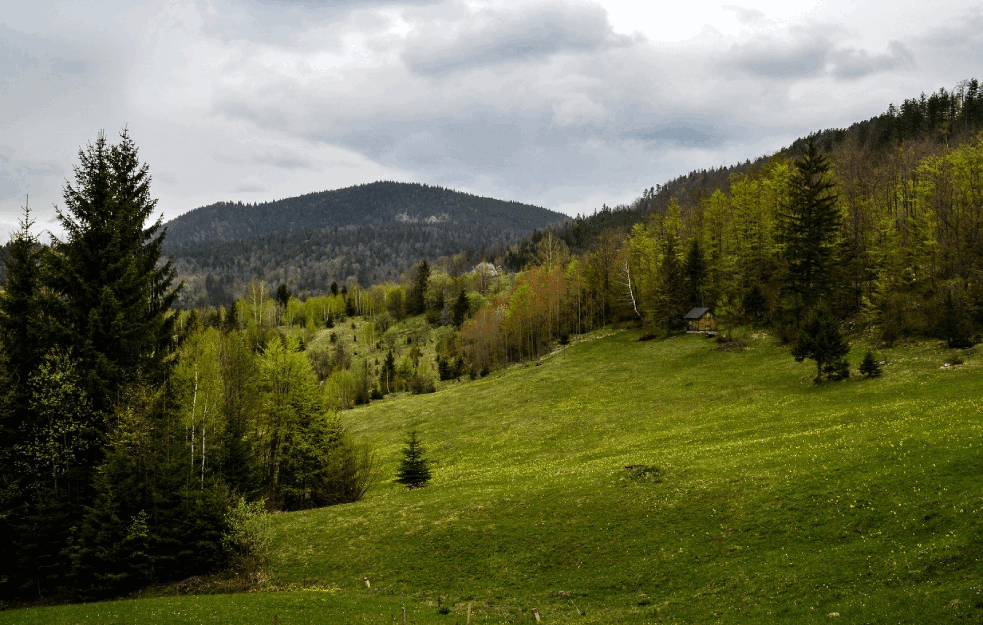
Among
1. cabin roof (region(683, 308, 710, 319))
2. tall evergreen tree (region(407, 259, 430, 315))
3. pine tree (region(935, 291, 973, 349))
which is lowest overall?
pine tree (region(935, 291, 973, 349))

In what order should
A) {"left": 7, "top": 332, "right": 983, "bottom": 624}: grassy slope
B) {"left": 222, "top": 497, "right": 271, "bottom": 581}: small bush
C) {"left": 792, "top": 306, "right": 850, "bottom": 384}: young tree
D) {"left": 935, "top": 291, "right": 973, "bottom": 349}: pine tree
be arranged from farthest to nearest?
{"left": 792, "top": 306, "right": 850, "bottom": 384}: young tree < {"left": 935, "top": 291, "right": 973, "bottom": 349}: pine tree < {"left": 222, "top": 497, "right": 271, "bottom": 581}: small bush < {"left": 7, "top": 332, "right": 983, "bottom": 624}: grassy slope

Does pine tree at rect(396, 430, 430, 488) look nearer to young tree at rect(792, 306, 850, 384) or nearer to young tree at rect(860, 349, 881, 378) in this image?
young tree at rect(792, 306, 850, 384)

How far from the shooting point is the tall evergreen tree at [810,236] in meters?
76.6

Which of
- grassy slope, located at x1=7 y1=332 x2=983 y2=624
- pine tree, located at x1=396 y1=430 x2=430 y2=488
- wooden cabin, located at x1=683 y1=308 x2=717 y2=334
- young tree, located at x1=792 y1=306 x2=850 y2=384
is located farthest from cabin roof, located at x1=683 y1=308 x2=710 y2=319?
pine tree, located at x1=396 y1=430 x2=430 y2=488

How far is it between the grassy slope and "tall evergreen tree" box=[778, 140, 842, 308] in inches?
846

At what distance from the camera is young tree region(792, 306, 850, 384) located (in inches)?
2142

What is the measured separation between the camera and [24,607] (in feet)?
99.1

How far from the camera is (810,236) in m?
76.8

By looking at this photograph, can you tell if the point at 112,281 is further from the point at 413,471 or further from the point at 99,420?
the point at 413,471

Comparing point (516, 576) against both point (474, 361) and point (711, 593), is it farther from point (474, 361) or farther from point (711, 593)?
point (474, 361)

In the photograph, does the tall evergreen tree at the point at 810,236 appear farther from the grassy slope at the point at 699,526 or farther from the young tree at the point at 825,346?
the young tree at the point at 825,346

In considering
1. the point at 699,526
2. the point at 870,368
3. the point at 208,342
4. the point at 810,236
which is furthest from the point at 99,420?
the point at 810,236

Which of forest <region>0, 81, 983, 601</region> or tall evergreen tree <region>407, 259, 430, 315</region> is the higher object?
tall evergreen tree <region>407, 259, 430, 315</region>

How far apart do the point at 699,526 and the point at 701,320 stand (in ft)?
230
